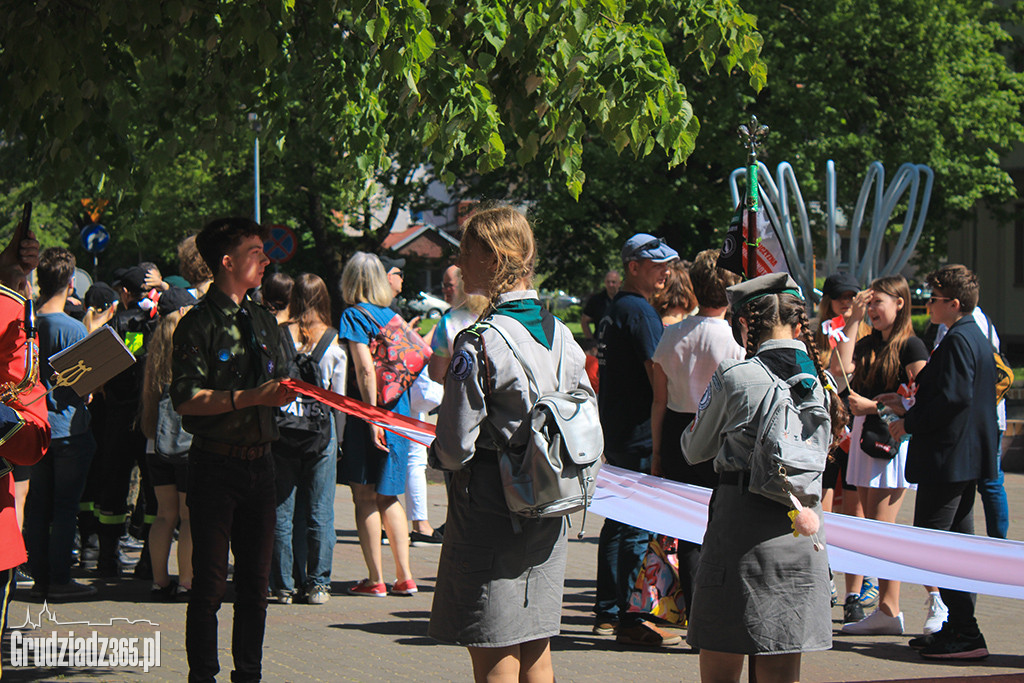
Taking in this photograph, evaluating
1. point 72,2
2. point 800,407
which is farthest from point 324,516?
point 800,407

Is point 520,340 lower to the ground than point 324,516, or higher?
higher

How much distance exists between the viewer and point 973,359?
595 cm

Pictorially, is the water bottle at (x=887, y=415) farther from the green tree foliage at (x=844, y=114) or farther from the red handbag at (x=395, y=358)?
the green tree foliage at (x=844, y=114)

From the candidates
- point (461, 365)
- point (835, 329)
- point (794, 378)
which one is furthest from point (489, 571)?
point (835, 329)

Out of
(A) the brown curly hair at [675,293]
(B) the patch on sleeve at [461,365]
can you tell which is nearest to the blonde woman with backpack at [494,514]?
(B) the patch on sleeve at [461,365]

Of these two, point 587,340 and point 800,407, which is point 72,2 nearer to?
point 800,407

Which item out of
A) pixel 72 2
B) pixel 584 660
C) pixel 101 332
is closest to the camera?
pixel 101 332

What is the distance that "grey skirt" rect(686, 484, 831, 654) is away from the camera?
13.0 feet

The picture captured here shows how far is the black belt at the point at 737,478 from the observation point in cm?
409

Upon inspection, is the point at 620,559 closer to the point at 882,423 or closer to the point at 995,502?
the point at 882,423

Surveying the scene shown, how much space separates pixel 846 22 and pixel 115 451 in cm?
2149

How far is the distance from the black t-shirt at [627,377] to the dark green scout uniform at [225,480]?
217cm

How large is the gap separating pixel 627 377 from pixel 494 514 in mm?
2903

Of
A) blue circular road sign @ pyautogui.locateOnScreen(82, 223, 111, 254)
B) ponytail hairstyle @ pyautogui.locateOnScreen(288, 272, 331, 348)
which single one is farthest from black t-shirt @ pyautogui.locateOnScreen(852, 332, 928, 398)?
blue circular road sign @ pyautogui.locateOnScreen(82, 223, 111, 254)
